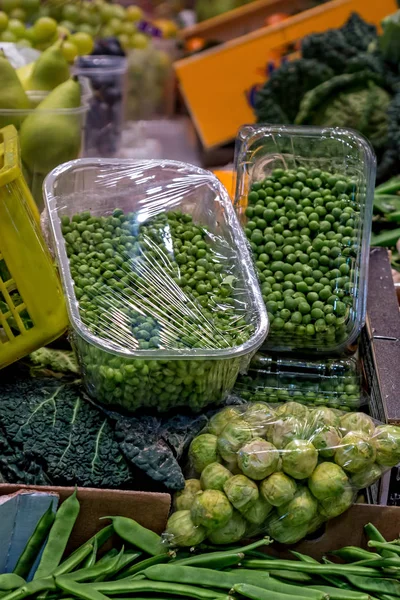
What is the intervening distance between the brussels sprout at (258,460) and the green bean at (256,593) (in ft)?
0.57

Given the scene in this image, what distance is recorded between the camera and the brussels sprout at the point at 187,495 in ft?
3.92

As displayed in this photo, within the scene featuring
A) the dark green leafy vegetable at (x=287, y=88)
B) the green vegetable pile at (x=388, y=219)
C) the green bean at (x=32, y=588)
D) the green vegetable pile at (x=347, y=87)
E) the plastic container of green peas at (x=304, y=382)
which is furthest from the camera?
the dark green leafy vegetable at (x=287, y=88)

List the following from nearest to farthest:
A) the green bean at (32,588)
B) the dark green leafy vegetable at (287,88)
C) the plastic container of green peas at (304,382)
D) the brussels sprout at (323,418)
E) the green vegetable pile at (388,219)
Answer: the green bean at (32,588)
the brussels sprout at (323,418)
the plastic container of green peas at (304,382)
the green vegetable pile at (388,219)
the dark green leafy vegetable at (287,88)

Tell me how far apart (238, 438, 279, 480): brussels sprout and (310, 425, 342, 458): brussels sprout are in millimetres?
75

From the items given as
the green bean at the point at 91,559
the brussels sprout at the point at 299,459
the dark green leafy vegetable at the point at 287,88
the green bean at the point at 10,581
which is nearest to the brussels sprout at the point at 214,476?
the brussels sprout at the point at 299,459

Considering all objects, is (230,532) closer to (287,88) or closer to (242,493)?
(242,493)

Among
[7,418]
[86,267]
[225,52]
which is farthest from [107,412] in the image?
[225,52]

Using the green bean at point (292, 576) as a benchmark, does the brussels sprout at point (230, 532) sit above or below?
above

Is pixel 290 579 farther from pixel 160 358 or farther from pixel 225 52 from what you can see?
pixel 225 52

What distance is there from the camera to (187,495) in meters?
1.21

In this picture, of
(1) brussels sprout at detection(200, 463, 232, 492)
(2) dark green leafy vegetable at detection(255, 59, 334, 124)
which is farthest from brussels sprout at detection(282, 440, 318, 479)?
(2) dark green leafy vegetable at detection(255, 59, 334, 124)

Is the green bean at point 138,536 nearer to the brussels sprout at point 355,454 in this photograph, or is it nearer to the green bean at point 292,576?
the green bean at point 292,576

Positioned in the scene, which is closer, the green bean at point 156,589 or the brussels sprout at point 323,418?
the green bean at point 156,589

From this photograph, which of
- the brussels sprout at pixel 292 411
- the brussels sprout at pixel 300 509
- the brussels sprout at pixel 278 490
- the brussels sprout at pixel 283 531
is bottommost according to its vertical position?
the brussels sprout at pixel 283 531
